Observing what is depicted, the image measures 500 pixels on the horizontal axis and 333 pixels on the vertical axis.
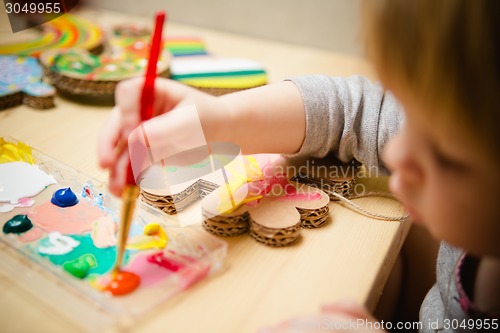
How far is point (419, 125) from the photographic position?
29 cm

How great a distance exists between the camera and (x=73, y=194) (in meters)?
0.43

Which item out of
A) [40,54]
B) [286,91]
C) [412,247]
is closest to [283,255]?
[286,91]

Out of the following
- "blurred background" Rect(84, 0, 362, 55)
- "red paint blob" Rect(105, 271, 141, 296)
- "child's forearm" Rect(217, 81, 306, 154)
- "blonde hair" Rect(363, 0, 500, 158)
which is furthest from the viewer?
"blurred background" Rect(84, 0, 362, 55)

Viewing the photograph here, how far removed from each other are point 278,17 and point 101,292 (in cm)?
70

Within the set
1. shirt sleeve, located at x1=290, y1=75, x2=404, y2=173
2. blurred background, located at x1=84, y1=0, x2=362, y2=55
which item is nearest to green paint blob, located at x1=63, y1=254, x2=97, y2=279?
shirt sleeve, located at x1=290, y1=75, x2=404, y2=173

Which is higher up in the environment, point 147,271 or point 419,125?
point 419,125

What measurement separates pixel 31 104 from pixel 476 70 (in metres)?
0.57

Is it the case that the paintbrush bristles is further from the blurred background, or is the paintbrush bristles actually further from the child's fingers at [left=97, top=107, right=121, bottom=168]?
the blurred background

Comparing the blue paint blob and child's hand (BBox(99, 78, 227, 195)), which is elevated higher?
child's hand (BBox(99, 78, 227, 195))

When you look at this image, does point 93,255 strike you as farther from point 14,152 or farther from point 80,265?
point 14,152

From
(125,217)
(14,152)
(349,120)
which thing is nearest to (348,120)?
(349,120)

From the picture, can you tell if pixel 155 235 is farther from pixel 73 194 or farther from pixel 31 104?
pixel 31 104

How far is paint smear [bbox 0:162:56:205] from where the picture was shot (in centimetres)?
43

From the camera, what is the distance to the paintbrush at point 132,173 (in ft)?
1.16
